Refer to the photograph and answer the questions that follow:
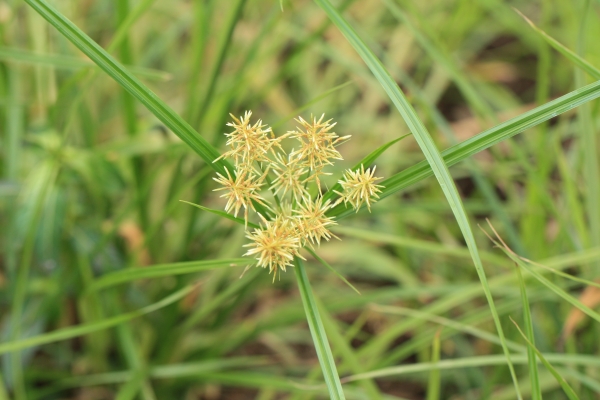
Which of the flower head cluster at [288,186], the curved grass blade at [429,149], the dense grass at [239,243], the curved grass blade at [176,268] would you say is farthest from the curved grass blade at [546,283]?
the curved grass blade at [176,268]

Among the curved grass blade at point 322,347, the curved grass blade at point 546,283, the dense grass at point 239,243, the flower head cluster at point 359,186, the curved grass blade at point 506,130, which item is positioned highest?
the dense grass at point 239,243

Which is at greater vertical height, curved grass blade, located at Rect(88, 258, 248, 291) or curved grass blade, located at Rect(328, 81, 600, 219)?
curved grass blade, located at Rect(328, 81, 600, 219)

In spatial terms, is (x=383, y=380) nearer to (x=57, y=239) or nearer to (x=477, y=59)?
(x=57, y=239)

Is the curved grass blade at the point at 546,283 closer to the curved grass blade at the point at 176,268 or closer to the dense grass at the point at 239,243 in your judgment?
the dense grass at the point at 239,243

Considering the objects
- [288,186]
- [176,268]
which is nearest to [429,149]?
[288,186]

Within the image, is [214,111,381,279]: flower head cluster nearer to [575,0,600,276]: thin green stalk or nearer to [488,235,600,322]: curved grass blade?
[488,235,600,322]: curved grass blade

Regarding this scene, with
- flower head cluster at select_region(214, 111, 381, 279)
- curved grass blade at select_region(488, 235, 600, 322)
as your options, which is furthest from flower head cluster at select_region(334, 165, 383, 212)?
curved grass blade at select_region(488, 235, 600, 322)

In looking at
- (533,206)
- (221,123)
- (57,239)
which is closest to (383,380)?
(533,206)
